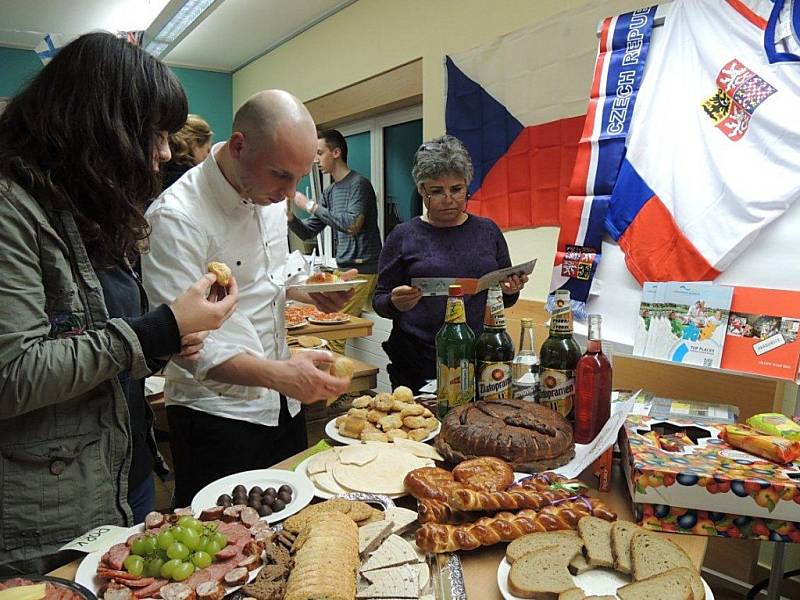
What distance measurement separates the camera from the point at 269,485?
123 cm

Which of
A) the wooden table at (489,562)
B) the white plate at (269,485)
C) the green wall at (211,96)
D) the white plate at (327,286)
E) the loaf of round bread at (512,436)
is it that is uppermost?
the green wall at (211,96)

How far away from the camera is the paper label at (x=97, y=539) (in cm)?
Result: 98

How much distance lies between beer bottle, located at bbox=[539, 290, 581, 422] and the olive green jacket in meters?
0.93

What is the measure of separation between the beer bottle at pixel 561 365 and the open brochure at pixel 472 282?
0.27 m

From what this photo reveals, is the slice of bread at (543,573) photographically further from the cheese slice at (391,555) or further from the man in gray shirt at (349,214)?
the man in gray shirt at (349,214)

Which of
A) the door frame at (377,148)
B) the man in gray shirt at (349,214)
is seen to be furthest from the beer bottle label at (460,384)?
the door frame at (377,148)

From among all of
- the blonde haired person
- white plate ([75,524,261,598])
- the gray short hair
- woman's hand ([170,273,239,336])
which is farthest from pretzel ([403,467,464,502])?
the blonde haired person

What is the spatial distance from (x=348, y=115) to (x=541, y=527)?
4.31 meters

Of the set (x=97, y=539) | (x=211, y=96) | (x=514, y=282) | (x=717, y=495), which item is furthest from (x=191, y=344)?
(x=211, y=96)

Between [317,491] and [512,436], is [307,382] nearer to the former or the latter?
[317,491]

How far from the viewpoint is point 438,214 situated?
7.56ft

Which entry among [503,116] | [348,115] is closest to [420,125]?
[348,115]

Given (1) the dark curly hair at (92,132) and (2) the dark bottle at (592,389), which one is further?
(2) the dark bottle at (592,389)

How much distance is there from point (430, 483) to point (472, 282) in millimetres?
811
